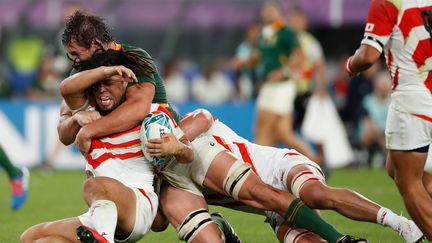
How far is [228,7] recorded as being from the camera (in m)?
19.1

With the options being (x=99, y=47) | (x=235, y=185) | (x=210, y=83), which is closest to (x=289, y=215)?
(x=235, y=185)

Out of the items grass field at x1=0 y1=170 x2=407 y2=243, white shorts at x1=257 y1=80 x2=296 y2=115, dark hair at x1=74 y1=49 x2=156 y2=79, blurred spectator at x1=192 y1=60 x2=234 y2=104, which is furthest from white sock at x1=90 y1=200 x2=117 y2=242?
blurred spectator at x1=192 y1=60 x2=234 y2=104

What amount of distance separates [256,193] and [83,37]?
157cm

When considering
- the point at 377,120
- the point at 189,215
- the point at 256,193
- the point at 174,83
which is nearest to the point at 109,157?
the point at 189,215

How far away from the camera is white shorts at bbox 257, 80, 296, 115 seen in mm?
12906

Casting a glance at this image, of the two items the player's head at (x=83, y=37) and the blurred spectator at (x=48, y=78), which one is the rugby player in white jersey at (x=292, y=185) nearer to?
the player's head at (x=83, y=37)

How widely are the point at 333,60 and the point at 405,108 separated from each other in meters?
13.6

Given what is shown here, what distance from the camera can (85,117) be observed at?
645 centimetres

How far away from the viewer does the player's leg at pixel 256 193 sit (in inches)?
247

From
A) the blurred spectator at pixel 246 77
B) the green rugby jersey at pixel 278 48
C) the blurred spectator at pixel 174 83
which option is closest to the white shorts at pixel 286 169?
the green rugby jersey at pixel 278 48

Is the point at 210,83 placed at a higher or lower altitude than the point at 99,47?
lower

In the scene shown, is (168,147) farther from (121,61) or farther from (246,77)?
(246,77)

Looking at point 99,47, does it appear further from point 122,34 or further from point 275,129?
point 122,34

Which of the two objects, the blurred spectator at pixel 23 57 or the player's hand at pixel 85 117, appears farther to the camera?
the blurred spectator at pixel 23 57
